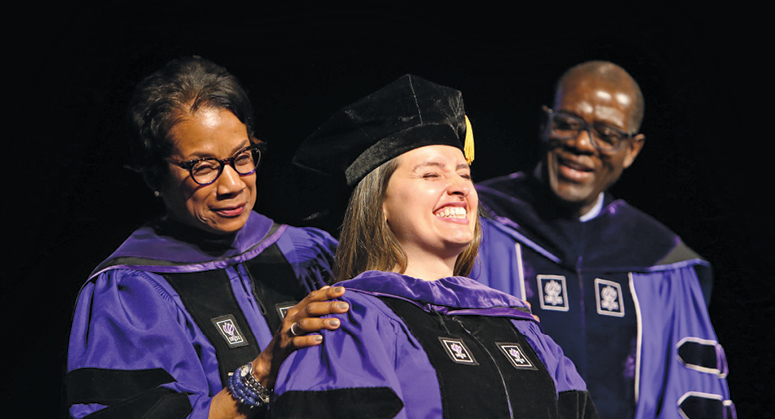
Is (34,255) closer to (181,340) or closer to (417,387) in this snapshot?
(181,340)

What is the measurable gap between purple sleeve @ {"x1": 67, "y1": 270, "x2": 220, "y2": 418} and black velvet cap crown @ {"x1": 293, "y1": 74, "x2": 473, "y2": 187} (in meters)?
0.62

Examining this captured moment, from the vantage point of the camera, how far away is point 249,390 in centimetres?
216

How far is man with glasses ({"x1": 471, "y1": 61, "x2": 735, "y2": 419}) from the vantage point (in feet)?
9.43

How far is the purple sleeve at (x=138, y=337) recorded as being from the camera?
229 cm

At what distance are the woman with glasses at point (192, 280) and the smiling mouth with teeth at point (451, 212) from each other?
0.46m

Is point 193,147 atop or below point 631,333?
atop

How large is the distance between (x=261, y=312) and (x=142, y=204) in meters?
0.69

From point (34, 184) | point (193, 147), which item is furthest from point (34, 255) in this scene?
point (193, 147)

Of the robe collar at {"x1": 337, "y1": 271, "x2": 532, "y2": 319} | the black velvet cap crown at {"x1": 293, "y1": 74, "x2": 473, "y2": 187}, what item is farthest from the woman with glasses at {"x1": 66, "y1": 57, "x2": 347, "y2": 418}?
the black velvet cap crown at {"x1": 293, "y1": 74, "x2": 473, "y2": 187}

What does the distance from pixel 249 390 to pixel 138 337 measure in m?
0.39

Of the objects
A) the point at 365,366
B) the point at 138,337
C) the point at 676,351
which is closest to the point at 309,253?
the point at 138,337

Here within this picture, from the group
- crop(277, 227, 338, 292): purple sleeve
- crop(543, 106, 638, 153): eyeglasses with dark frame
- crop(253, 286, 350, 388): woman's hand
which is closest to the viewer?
crop(253, 286, 350, 388): woman's hand

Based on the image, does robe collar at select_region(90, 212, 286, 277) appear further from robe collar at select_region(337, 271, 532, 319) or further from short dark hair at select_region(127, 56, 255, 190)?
robe collar at select_region(337, 271, 532, 319)

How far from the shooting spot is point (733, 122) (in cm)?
335
